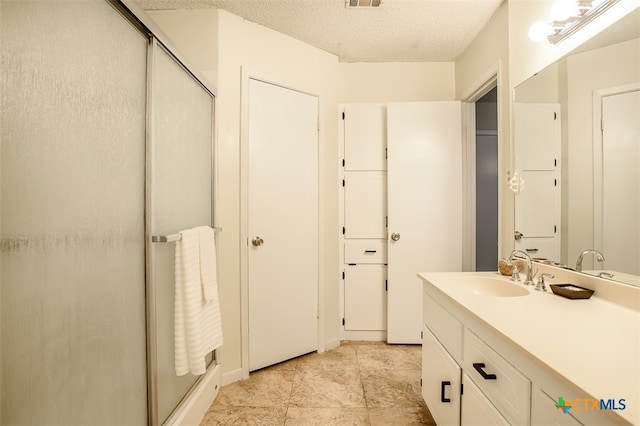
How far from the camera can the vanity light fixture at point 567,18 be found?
1.14m

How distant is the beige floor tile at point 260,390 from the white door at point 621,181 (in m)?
1.83

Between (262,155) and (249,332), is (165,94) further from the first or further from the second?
(249,332)

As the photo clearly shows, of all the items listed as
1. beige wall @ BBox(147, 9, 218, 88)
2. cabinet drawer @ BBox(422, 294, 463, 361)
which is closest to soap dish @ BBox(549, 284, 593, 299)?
cabinet drawer @ BBox(422, 294, 463, 361)

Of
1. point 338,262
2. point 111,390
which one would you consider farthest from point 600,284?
point 111,390

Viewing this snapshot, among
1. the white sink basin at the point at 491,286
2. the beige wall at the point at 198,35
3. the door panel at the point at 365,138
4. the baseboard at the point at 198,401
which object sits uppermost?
the beige wall at the point at 198,35

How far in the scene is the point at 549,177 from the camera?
1.39 metres

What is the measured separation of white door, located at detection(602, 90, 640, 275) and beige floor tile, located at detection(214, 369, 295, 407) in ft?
6.02

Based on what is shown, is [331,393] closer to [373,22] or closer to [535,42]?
[535,42]

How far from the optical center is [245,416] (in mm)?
1593

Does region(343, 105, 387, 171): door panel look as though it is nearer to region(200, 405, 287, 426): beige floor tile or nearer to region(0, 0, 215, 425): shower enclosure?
region(0, 0, 215, 425): shower enclosure

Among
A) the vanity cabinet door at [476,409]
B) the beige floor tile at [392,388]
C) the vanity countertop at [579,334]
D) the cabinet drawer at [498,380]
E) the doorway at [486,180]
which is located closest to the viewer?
the vanity countertop at [579,334]

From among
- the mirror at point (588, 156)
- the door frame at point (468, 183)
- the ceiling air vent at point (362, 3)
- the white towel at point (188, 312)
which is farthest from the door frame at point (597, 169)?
the white towel at point (188, 312)

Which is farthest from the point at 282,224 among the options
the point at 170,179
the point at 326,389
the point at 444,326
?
the point at 444,326

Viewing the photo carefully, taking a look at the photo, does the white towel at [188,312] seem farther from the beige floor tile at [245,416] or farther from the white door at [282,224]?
the white door at [282,224]
